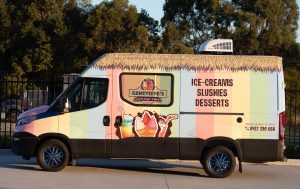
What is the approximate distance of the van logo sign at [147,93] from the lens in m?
11.3

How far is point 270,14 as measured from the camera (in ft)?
124

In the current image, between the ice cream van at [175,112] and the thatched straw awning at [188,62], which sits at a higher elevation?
the thatched straw awning at [188,62]

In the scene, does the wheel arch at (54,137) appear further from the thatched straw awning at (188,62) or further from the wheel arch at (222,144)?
the wheel arch at (222,144)

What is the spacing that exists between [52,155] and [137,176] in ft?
5.69

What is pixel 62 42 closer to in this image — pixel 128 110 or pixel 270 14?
pixel 270 14

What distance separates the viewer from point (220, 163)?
1138 centimetres

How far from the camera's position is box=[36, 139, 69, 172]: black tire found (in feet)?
37.4

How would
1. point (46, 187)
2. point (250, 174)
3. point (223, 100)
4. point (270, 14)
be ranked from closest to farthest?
point (46, 187)
point (223, 100)
point (250, 174)
point (270, 14)

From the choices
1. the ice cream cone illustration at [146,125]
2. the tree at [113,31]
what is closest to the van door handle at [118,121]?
the ice cream cone illustration at [146,125]

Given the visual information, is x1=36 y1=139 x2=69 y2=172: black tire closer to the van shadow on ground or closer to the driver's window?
the van shadow on ground

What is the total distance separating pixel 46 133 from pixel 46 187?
1661 millimetres

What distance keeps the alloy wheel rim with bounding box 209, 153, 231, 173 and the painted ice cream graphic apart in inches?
41.7

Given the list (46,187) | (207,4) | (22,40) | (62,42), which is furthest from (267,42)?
(46,187)

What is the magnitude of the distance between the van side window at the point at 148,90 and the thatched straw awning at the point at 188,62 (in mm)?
193
